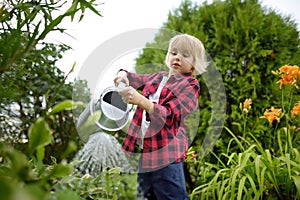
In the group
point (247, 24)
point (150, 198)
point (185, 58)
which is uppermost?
point (247, 24)

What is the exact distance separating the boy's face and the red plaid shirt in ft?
0.10

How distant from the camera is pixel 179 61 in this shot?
1.76 metres

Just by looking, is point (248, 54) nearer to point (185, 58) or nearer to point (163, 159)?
point (185, 58)

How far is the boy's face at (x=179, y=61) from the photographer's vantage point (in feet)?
5.75

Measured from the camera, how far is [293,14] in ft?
10.9

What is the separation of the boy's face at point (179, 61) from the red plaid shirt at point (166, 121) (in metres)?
Answer: 0.03

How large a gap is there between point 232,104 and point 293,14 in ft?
3.30

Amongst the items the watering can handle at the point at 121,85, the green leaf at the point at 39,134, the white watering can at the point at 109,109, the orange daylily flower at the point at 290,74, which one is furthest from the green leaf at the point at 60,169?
the orange daylily flower at the point at 290,74

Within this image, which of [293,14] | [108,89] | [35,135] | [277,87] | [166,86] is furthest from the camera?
[293,14]

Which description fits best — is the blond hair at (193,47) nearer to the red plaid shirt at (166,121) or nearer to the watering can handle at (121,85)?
the red plaid shirt at (166,121)

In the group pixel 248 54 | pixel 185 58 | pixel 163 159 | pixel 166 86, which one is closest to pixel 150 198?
pixel 163 159

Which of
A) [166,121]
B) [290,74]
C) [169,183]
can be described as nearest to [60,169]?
[166,121]

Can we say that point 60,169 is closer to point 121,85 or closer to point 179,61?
point 121,85

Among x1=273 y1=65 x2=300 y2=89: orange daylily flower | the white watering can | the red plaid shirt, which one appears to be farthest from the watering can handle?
x1=273 y1=65 x2=300 y2=89: orange daylily flower
